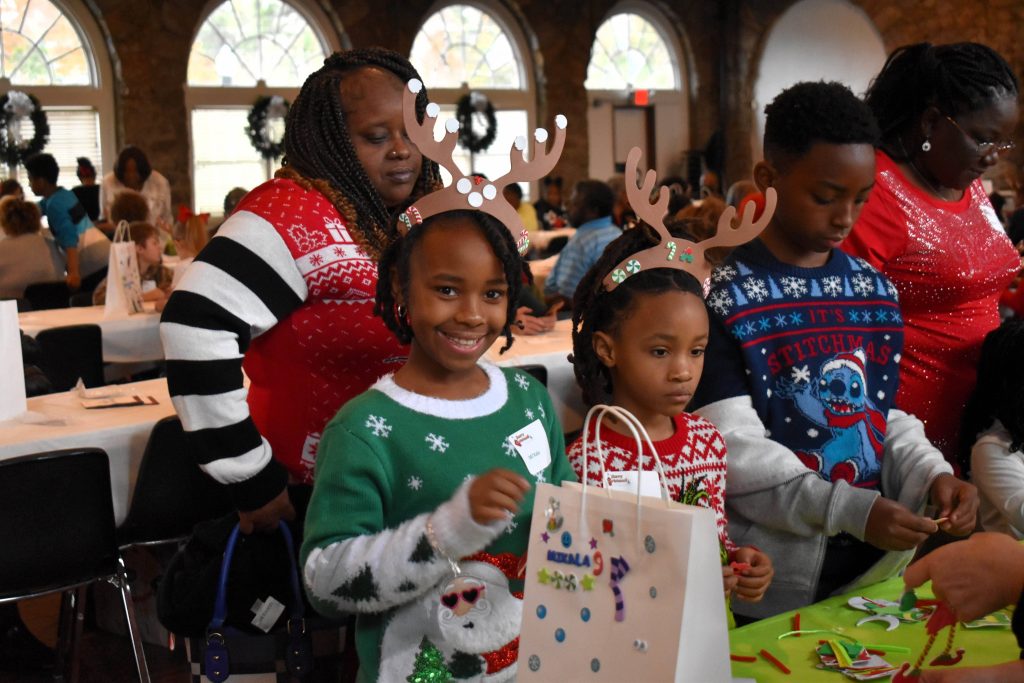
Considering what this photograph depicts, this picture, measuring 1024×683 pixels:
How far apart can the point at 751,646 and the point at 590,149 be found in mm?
15223

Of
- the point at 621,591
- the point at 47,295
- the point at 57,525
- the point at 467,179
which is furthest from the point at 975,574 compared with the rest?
the point at 47,295

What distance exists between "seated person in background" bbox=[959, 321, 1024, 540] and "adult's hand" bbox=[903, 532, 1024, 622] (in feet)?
4.10

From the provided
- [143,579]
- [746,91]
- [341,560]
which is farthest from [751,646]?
[746,91]

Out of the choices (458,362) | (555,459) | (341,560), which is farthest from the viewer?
(555,459)

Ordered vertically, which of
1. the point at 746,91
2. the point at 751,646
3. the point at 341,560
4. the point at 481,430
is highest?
the point at 746,91

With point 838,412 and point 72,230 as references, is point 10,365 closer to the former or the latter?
point 838,412

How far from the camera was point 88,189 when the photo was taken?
11.1 meters

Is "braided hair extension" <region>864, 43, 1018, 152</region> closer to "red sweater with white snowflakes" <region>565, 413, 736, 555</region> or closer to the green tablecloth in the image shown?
"red sweater with white snowflakes" <region>565, 413, 736, 555</region>

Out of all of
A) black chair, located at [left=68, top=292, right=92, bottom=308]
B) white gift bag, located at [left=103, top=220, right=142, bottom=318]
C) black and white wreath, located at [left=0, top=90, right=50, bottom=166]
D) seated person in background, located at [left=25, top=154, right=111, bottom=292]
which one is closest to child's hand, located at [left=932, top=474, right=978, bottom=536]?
white gift bag, located at [left=103, top=220, right=142, bottom=318]

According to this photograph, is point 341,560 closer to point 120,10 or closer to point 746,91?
point 120,10

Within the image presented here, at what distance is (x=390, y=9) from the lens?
549 inches

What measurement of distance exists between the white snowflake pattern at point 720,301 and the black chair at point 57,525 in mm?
1745

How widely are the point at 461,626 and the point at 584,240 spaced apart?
14.6ft

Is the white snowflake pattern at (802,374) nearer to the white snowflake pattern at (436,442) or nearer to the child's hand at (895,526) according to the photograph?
the child's hand at (895,526)
